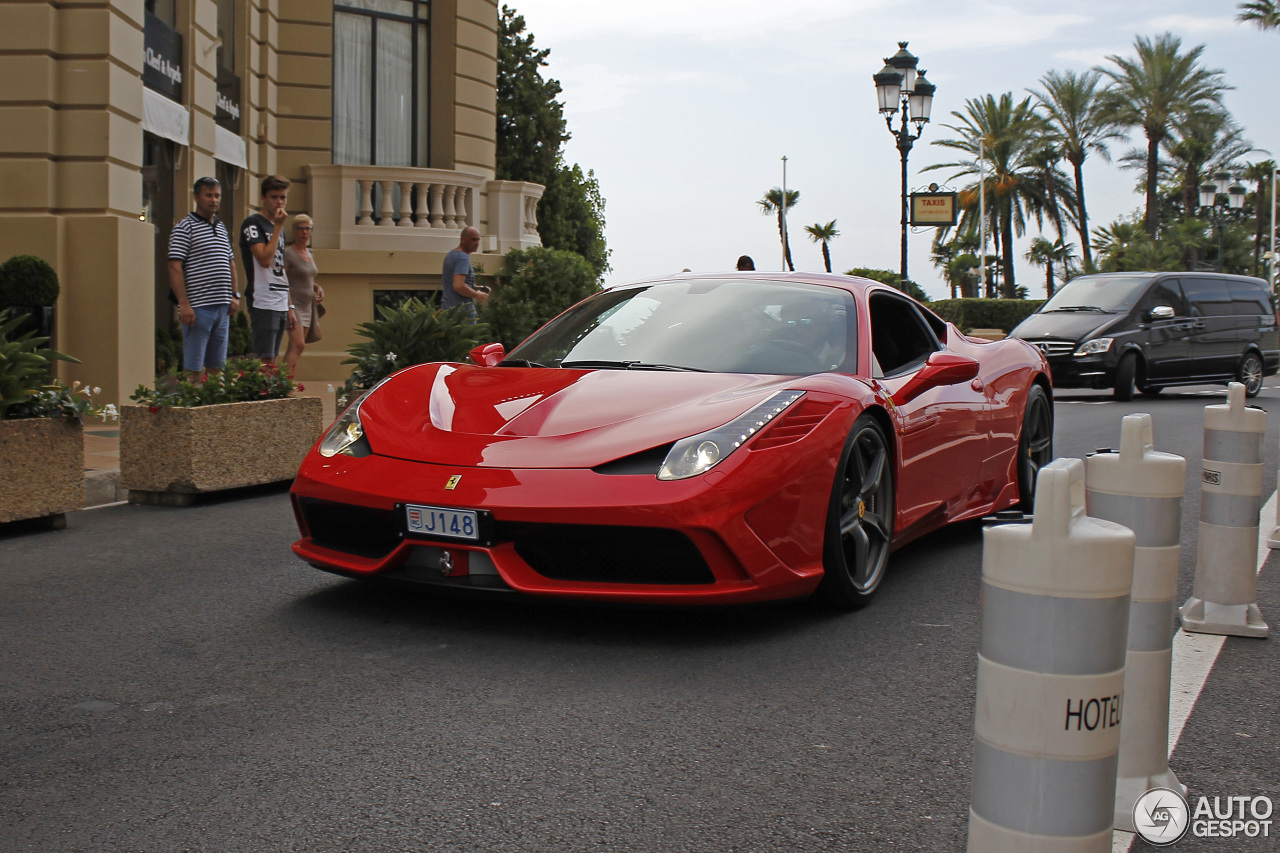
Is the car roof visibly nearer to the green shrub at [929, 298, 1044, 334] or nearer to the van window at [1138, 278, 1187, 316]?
the van window at [1138, 278, 1187, 316]

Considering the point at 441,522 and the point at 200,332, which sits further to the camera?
the point at 200,332

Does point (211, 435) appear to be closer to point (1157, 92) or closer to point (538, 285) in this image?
point (538, 285)

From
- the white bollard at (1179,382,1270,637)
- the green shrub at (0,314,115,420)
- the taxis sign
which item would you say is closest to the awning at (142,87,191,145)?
the green shrub at (0,314,115,420)

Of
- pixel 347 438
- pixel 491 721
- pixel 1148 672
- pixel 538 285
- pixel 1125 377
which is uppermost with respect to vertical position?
pixel 538 285

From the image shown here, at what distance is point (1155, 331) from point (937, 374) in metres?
13.5

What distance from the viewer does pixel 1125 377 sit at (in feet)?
55.8

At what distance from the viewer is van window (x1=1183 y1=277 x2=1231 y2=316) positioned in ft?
60.4

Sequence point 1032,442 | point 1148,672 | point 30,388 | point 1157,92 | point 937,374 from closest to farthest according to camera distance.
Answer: point 1148,672
point 937,374
point 30,388
point 1032,442
point 1157,92

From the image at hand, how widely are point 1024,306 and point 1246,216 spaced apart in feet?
194

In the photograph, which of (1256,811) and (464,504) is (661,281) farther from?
(1256,811)

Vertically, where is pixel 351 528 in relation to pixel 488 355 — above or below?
below

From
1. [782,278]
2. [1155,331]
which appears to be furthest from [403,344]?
[1155,331]

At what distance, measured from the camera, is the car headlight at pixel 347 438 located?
4.83 meters

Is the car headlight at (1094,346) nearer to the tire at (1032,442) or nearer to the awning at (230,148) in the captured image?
the tire at (1032,442)
